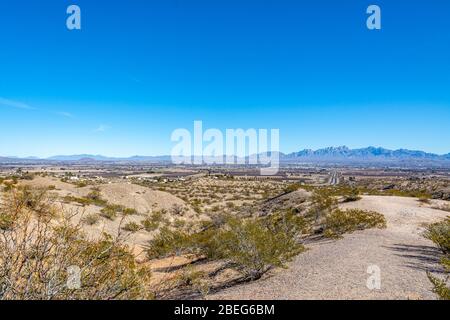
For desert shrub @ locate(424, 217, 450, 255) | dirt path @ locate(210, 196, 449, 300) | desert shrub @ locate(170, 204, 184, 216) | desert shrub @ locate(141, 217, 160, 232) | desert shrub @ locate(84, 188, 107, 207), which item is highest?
desert shrub @ locate(424, 217, 450, 255)

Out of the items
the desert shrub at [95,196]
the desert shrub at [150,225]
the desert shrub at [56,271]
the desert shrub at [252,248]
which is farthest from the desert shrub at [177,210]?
the desert shrub at [56,271]

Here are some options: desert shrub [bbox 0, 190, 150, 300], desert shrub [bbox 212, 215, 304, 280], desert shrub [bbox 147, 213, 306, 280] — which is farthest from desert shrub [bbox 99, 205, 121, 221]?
desert shrub [bbox 0, 190, 150, 300]

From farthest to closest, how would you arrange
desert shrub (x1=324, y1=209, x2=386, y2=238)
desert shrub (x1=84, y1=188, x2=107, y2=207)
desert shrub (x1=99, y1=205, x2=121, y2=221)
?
desert shrub (x1=84, y1=188, x2=107, y2=207), desert shrub (x1=99, y1=205, x2=121, y2=221), desert shrub (x1=324, y1=209, x2=386, y2=238)

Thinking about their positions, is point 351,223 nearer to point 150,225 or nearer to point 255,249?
point 255,249

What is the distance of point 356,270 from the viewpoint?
12281 millimetres

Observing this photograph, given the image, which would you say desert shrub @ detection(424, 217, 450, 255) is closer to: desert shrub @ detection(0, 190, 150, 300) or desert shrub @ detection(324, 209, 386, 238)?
desert shrub @ detection(324, 209, 386, 238)

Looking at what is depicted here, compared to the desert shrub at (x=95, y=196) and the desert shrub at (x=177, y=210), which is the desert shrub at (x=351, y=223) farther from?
the desert shrub at (x=95, y=196)

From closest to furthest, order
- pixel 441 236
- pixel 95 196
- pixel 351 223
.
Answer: pixel 441 236
pixel 351 223
pixel 95 196

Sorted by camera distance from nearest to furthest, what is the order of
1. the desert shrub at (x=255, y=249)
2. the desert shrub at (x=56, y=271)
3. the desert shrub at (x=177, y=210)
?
the desert shrub at (x=56, y=271), the desert shrub at (x=255, y=249), the desert shrub at (x=177, y=210)

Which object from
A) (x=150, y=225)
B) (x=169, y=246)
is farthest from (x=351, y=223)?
(x=150, y=225)

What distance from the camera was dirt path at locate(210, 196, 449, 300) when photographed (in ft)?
33.8

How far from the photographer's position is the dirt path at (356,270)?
1030 centimetres
